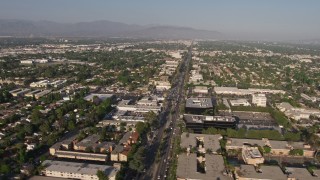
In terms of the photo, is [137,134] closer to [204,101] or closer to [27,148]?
[27,148]

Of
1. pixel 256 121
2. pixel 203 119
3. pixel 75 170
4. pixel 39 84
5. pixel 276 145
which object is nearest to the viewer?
pixel 75 170

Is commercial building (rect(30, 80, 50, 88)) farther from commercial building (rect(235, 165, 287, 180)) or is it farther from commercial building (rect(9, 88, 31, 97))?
commercial building (rect(235, 165, 287, 180))

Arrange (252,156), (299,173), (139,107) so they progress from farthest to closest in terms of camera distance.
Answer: (139,107) → (252,156) → (299,173)

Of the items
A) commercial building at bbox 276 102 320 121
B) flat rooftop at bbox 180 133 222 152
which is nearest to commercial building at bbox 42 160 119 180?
flat rooftop at bbox 180 133 222 152

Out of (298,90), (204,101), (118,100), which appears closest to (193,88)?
(204,101)

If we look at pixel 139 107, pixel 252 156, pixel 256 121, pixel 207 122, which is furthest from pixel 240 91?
pixel 252 156

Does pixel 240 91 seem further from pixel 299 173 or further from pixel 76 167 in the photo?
pixel 76 167
